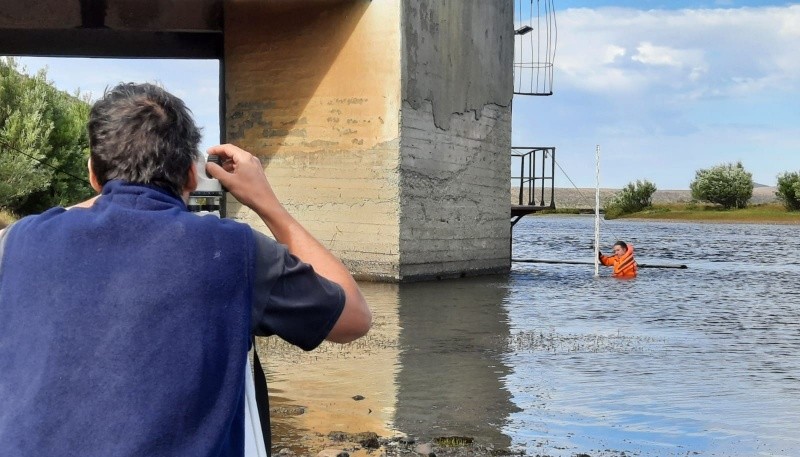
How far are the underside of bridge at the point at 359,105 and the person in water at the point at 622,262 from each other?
3.35 metres

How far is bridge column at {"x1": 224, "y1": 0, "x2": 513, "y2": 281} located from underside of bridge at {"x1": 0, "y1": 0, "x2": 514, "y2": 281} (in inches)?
0.9

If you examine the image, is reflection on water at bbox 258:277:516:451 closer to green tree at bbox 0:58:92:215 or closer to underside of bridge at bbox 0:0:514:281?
underside of bridge at bbox 0:0:514:281

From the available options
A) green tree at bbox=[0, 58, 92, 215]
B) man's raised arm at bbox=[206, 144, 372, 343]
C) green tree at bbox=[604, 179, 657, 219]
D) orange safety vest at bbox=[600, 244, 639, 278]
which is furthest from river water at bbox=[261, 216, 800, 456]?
green tree at bbox=[604, 179, 657, 219]

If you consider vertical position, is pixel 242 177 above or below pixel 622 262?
above

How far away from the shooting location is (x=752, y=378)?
9.22m

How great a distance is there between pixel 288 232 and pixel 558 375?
22.9ft

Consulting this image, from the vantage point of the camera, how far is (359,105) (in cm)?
1794

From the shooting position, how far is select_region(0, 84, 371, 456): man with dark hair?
1.98m

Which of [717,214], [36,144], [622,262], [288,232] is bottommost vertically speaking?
[622,262]

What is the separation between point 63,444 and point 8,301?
0.30 m

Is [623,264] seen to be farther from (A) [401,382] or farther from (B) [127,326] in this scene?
(B) [127,326]

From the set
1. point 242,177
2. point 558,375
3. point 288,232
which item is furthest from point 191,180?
point 558,375

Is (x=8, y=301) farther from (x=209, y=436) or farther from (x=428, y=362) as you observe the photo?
(x=428, y=362)

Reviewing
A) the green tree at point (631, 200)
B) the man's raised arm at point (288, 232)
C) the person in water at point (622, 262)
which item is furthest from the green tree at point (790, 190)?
the man's raised arm at point (288, 232)
